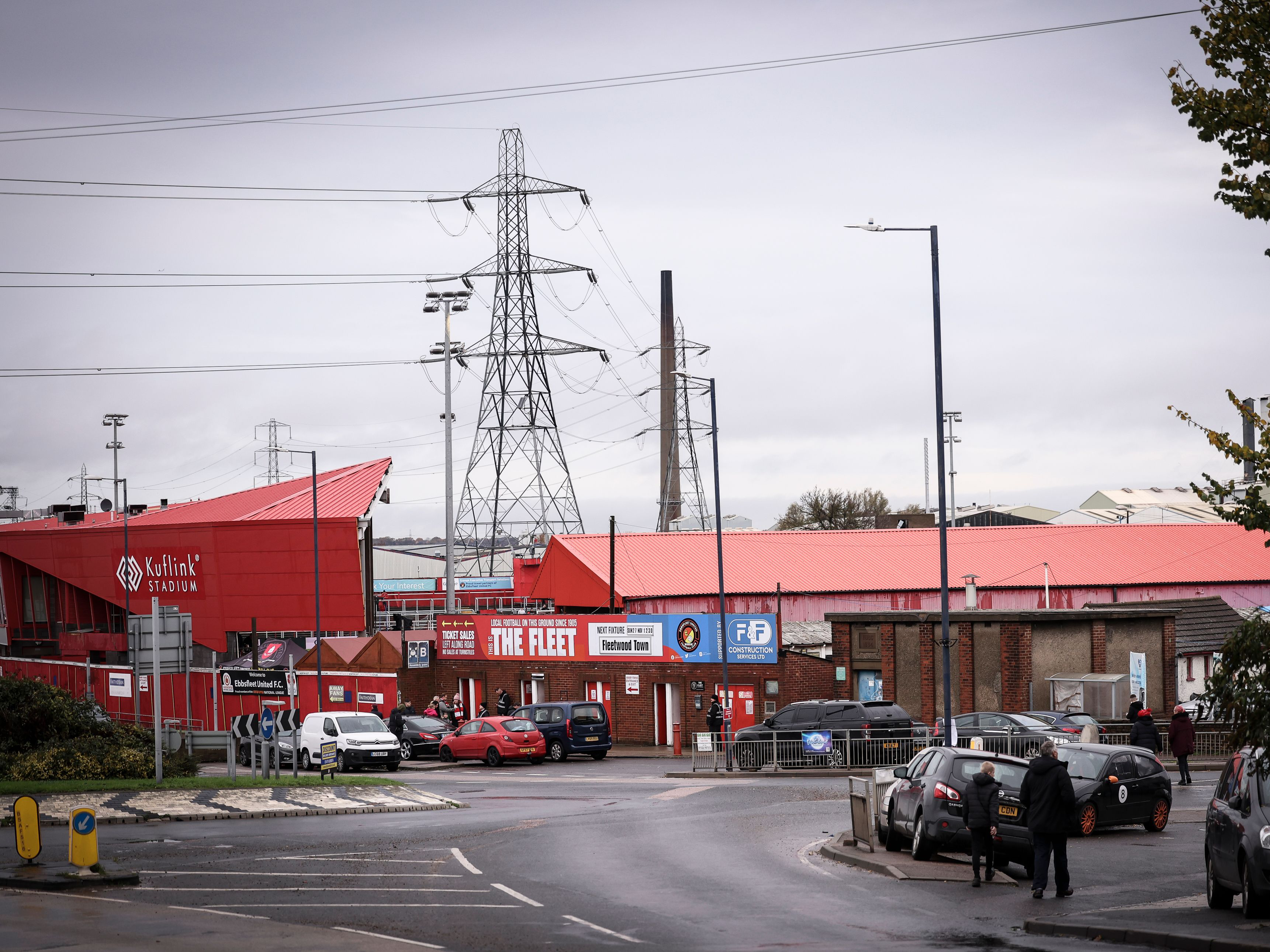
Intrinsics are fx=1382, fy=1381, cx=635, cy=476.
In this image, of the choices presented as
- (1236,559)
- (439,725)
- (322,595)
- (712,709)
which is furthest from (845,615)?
(322,595)

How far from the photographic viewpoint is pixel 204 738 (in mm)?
33625

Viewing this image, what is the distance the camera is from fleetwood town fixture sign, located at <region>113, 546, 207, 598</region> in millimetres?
65562

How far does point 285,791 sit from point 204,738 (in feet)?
24.9

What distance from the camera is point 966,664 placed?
132 feet

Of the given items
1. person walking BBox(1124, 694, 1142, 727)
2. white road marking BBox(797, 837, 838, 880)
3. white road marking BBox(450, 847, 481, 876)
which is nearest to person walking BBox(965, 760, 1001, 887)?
white road marking BBox(797, 837, 838, 880)

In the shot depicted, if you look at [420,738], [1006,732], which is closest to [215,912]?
[1006,732]

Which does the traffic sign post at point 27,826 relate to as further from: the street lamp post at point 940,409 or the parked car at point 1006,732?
the parked car at point 1006,732

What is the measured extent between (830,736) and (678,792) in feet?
20.4

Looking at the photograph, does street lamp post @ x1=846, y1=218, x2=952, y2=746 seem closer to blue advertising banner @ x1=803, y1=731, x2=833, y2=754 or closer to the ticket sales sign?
blue advertising banner @ x1=803, y1=731, x2=833, y2=754

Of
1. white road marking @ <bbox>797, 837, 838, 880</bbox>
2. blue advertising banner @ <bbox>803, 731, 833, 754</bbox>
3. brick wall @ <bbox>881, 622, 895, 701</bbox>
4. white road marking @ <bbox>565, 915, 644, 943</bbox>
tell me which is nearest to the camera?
white road marking @ <bbox>565, 915, 644, 943</bbox>

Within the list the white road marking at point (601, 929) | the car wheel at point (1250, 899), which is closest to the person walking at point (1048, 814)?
the car wheel at point (1250, 899)

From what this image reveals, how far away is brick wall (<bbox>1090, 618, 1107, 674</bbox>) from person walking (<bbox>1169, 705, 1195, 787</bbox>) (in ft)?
36.6

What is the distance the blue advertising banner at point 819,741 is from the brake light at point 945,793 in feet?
54.0

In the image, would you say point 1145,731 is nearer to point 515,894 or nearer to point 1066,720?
point 1066,720
